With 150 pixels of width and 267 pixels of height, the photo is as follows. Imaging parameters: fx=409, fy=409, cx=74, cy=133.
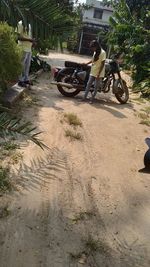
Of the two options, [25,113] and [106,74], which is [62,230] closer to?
[25,113]

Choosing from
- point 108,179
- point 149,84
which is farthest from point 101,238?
point 149,84

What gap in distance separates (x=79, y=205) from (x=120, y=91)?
7.05 meters

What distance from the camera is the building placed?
123ft

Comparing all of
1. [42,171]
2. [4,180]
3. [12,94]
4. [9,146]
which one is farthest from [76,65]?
[4,180]

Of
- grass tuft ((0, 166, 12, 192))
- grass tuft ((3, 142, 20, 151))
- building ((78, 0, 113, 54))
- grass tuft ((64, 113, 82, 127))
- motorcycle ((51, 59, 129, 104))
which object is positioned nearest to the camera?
grass tuft ((0, 166, 12, 192))

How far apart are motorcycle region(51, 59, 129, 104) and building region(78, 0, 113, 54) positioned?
875 inches

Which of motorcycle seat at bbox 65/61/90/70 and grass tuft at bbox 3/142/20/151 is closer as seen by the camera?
grass tuft at bbox 3/142/20/151

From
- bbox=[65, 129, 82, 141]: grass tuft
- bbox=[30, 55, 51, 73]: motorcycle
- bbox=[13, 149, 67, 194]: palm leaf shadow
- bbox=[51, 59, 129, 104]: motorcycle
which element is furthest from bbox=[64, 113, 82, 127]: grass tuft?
bbox=[30, 55, 51, 73]: motorcycle

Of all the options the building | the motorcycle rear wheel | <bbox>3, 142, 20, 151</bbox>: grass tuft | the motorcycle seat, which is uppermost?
<bbox>3, 142, 20, 151</bbox>: grass tuft

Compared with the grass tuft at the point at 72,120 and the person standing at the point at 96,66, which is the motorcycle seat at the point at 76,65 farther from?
the grass tuft at the point at 72,120

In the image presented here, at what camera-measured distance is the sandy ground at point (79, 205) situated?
11.8 feet

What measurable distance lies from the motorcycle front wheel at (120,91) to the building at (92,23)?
72.8ft

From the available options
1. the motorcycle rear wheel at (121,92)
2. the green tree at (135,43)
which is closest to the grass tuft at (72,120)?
the motorcycle rear wheel at (121,92)

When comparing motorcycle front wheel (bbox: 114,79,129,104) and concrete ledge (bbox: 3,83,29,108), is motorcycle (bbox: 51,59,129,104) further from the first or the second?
concrete ledge (bbox: 3,83,29,108)
